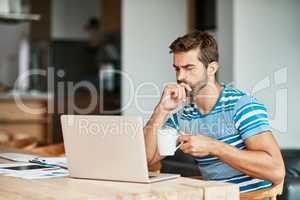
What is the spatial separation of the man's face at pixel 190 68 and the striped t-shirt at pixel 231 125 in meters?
0.12

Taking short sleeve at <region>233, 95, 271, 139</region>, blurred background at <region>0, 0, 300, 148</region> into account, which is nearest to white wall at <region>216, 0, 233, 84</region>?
blurred background at <region>0, 0, 300, 148</region>

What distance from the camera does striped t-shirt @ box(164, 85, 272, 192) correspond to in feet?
7.66

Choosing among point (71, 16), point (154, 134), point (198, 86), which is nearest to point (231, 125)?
point (198, 86)

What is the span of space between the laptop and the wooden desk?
0.04 metres

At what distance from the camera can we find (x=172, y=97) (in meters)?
2.42

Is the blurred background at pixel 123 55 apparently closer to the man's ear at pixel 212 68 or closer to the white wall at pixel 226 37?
the white wall at pixel 226 37

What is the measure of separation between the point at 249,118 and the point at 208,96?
0.24 meters

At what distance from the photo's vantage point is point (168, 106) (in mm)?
2428

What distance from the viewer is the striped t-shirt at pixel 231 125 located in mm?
2334

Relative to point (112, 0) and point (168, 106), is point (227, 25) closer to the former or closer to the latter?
point (168, 106)

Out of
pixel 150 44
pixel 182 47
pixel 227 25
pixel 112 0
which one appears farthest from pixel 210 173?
pixel 112 0

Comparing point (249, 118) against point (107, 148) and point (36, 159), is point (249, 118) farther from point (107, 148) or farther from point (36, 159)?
point (36, 159)

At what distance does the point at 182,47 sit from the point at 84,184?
0.85 meters

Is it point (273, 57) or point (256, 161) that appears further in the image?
point (273, 57)
